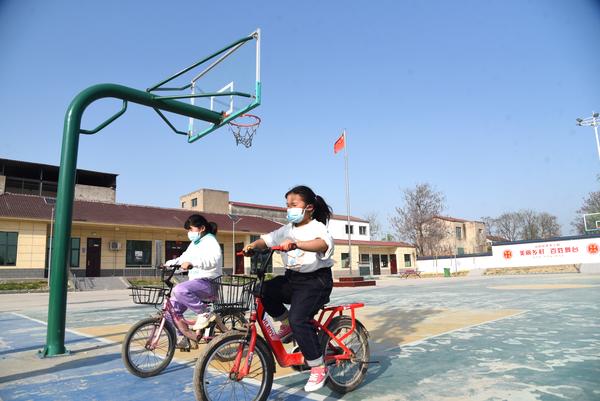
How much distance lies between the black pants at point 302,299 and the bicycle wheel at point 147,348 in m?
1.42

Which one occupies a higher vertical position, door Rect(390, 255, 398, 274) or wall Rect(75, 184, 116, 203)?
wall Rect(75, 184, 116, 203)

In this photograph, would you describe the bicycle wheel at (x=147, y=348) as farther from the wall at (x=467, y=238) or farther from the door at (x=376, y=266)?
the wall at (x=467, y=238)

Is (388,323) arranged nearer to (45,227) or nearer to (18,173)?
(45,227)

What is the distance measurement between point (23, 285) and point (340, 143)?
60.9ft

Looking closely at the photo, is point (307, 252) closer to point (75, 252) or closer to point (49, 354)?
point (49, 354)

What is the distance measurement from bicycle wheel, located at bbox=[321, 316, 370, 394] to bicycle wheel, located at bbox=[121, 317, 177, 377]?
174cm

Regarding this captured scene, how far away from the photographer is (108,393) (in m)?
3.62

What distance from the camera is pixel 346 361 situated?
3.68 metres

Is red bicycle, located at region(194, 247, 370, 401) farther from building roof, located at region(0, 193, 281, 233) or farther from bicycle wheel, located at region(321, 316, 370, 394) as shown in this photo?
building roof, located at region(0, 193, 281, 233)

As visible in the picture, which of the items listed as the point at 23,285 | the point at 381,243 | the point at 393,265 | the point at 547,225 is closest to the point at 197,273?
the point at 23,285

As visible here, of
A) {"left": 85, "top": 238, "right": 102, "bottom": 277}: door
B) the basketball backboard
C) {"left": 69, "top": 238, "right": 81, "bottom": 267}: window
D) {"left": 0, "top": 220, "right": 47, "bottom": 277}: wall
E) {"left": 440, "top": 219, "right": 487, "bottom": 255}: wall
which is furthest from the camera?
{"left": 440, "top": 219, "right": 487, "bottom": 255}: wall

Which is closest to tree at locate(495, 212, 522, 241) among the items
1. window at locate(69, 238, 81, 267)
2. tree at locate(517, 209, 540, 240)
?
tree at locate(517, 209, 540, 240)

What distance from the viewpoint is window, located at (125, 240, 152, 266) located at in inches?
1114

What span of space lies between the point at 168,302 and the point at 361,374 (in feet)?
6.59
